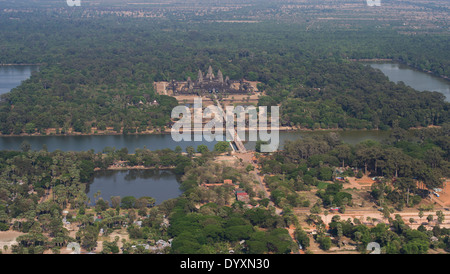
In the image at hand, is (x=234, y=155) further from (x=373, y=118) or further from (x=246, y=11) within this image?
(x=246, y=11)

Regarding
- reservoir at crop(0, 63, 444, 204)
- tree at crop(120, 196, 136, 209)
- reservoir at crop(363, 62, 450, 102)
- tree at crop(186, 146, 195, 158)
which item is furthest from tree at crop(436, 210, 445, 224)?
reservoir at crop(363, 62, 450, 102)

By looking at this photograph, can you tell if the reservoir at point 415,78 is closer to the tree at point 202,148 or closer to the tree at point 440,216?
the tree at point 202,148

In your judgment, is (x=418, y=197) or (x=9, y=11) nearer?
(x=418, y=197)

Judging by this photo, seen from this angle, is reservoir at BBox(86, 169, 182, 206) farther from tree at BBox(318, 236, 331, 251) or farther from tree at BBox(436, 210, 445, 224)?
tree at BBox(436, 210, 445, 224)

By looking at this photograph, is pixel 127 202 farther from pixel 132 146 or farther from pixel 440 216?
pixel 440 216

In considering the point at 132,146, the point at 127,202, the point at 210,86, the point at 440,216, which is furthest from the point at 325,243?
the point at 210,86
